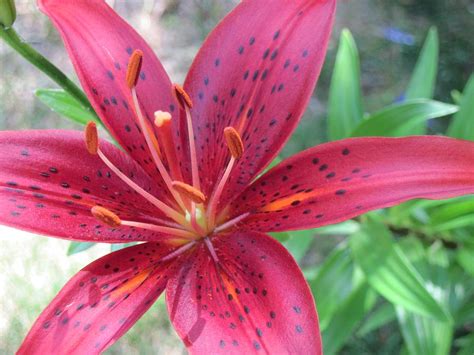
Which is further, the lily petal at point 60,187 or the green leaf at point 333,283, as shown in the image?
the green leaf at point 333,283

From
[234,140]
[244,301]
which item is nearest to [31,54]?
[234,140]

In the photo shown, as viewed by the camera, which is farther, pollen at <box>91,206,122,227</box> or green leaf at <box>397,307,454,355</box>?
green leaf at <box>397,307,454,355</box>

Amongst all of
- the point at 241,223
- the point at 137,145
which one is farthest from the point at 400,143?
the point at 137,145

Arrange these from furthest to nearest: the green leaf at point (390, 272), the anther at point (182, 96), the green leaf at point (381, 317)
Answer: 1. the green leaf at point (381, 317)
2. the green leaf at point (390, 272)
3. the anther at point (182, 96)

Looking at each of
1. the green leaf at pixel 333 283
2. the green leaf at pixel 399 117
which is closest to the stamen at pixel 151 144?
the green leaf at pixel 399 117

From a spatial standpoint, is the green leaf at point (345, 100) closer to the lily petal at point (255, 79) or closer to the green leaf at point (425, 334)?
the green leaf at point (425, 334)

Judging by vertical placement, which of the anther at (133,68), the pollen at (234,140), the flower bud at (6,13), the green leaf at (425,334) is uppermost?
the flower bud at (6,13)

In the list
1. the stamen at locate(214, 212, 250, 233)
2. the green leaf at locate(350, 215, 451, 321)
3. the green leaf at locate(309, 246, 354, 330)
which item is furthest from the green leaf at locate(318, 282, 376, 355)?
the stamen at locate(214, 212, 250, 233)

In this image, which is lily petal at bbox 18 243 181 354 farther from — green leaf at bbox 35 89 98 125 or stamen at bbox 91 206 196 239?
green leaf at bbox 35 89 98 125
